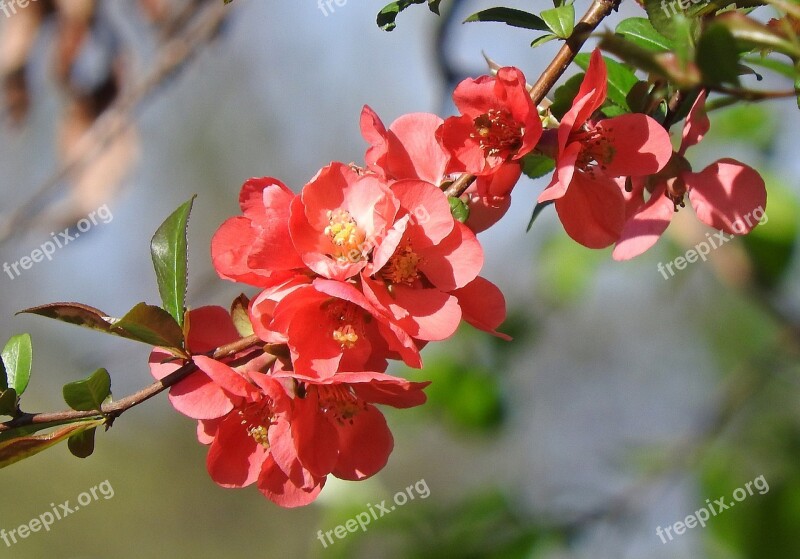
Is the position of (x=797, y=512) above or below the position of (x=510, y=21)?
below

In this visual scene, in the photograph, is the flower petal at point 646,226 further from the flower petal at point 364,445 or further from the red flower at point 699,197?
the flower petal at point 364,445

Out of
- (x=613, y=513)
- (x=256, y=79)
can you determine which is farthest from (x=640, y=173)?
(x=256, y=79)

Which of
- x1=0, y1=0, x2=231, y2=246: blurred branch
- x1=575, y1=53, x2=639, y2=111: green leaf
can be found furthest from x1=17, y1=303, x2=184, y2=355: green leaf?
x1=0, y1=0, x2=231, y2=246: blurred branch

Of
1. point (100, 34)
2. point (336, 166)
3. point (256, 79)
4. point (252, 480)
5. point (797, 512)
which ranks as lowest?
point (797, 512)

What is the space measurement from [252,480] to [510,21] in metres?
0.48

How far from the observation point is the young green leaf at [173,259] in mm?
644

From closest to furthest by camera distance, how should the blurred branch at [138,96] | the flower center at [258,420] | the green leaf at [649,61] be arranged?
the green leaf at [649,61] → the flower center at [258,420] → the blurred branch at [138,96]

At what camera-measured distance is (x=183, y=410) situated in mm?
595

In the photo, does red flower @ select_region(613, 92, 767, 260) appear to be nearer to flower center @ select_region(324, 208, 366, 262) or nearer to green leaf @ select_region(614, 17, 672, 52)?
green leaf @ select_region(614, 17, 672, 52)

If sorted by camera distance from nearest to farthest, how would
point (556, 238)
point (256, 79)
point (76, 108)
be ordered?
point (76, 108) < point (556, 238) < point (256, 79)

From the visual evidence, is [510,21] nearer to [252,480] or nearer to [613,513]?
[252,480]

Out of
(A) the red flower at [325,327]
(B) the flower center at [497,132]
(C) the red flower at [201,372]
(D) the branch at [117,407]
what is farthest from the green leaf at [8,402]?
(B) the flower center at [497,132]

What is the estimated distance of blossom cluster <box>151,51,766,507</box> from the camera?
0.58m

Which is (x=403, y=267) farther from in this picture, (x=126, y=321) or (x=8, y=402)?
(x=8, y=402)
